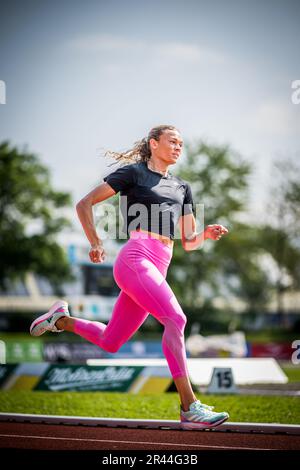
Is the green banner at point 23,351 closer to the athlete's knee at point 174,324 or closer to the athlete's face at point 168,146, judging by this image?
the athlete's face at point 168,146

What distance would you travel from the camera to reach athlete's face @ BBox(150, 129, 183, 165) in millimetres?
5684

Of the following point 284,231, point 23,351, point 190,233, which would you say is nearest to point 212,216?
point 284,231

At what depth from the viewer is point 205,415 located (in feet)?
16.5

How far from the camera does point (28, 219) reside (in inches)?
2160

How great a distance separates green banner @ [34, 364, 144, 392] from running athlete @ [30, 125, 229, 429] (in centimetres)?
619

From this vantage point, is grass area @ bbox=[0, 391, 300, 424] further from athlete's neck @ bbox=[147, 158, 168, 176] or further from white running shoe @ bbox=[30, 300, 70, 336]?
athlete's neck @ bbox=[147, 158, 168, 176]

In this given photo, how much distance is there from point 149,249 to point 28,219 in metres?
50.4

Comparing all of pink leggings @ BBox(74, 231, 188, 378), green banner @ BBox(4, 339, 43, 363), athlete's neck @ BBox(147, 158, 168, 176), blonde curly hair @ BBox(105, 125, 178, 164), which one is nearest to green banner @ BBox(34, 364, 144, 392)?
pink leggings @ BBox(74, 231, 188, 378)

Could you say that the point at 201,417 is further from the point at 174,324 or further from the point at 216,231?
the point at 216,231

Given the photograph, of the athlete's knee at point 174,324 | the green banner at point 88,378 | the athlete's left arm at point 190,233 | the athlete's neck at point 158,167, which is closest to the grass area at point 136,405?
the green banner at point 88,378

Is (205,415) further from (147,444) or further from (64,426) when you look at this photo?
(64,426)

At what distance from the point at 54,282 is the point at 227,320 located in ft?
48.4

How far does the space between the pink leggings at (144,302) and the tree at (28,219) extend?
156 ft
